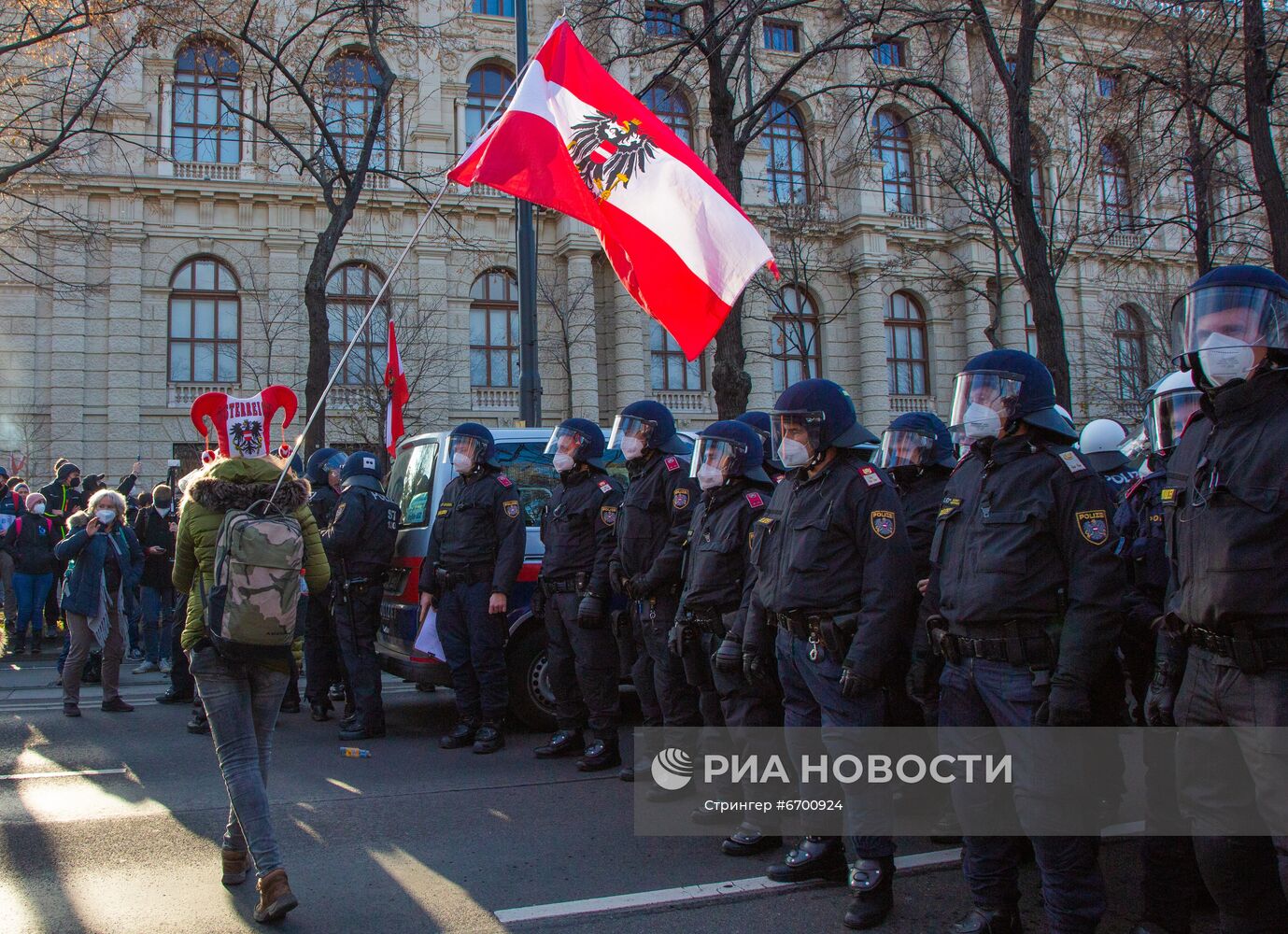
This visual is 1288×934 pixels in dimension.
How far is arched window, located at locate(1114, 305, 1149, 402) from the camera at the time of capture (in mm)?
26219

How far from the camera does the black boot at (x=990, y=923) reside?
3861mm

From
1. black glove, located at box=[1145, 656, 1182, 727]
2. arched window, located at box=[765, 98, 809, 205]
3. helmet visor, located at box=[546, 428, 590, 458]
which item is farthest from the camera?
arched window, located at box=[765, 98, 809, 205]

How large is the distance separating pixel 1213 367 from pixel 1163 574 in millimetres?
1852

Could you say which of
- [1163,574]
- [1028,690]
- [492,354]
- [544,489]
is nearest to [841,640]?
[1028,690]

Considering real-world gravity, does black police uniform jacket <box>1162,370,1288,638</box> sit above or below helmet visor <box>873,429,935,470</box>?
below

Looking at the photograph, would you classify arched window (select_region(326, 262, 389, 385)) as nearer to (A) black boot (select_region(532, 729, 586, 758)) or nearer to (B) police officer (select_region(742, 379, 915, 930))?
(A) black boot (select_region(532, 729, 586, 758))

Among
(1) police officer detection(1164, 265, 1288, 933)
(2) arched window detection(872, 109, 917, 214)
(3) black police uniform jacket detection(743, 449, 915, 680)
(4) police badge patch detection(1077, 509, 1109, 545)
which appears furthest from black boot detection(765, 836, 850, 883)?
(2) arched window detection(872, 109, 917, 214)

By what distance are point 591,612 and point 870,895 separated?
2795 mm

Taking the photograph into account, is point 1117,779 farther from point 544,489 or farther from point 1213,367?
point 544,489

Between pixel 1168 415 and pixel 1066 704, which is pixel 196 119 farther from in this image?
pixel 1066 704

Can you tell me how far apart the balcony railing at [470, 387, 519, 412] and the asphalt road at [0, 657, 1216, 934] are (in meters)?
18.3

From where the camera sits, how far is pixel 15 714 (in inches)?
347

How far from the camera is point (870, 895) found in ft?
13.5

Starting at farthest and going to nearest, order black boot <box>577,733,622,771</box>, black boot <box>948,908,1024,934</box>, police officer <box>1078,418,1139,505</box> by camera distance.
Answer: black boot <box>577,733,622,771</box> < police officer <box>1078,418,1139,505</box> < black boot <box>948,908,1024,934</box>
